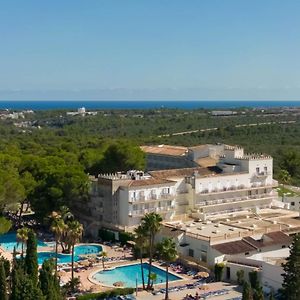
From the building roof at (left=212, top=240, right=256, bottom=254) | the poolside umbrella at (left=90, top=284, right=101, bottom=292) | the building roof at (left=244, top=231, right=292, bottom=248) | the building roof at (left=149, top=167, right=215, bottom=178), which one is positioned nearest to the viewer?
the poolside umbrella at (left=90, top=284, right=101, bottom=292)

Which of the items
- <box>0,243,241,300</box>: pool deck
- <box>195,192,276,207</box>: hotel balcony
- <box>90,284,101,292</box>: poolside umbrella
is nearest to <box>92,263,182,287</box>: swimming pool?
<box>0,243,241,300</box>: pool deck

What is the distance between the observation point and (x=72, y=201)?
199 feet

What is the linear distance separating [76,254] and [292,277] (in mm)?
22315

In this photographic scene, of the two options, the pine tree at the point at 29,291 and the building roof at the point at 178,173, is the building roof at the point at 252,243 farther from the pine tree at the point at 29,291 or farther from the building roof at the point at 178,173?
the pine tree at the point at 29,291

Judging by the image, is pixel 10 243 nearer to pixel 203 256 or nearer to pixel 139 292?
pixel 203 256

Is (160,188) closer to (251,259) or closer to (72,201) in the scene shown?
(72,201)

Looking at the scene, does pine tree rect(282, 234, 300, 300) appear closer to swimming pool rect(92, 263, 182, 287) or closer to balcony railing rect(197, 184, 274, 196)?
swimming pool rect(92, 263, 182, 287)

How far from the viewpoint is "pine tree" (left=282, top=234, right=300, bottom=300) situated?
119ft

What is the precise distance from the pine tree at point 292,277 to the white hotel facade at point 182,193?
21238 millimetres

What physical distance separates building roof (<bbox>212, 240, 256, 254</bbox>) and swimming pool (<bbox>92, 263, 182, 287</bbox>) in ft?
14.2

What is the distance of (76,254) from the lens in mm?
52500

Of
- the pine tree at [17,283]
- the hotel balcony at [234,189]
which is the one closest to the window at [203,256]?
the hotel balcony at [234,189]

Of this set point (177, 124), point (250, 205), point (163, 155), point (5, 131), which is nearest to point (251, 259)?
point (250, 205)

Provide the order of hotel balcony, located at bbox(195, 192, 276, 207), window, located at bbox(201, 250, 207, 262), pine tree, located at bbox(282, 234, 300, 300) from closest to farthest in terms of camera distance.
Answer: pine tree, located at bbox(282, 234, 300, 300) < window, located at bbox(201, 250, 207, 262) < hotel balcony, located at bbox(195, 192, 276, 207)
